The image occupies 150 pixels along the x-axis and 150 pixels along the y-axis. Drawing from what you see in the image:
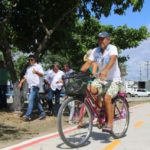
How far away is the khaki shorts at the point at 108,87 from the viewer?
9523 mm

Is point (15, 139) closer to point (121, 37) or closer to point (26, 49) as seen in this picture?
point (26, 49)

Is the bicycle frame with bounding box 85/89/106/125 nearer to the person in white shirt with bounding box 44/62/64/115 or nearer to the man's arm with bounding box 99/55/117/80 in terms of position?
the man's arm with bounding box 99/55/117/80

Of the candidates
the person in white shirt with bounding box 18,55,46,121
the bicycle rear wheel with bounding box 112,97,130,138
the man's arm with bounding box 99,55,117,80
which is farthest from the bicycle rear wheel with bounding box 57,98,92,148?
the person in white shirt with bounding box 18,55,46,121

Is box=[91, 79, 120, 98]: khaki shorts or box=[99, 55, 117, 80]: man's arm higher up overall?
box=[99, 55, 117, 80]: man's arm

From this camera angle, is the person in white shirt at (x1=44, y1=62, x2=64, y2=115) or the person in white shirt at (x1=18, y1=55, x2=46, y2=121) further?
the person in white shirt at (x1=44, y1=62, x2=64, y2=115)

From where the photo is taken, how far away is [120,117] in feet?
34.6

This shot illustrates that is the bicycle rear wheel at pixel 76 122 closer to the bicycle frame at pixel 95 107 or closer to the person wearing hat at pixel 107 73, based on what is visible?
the bicycle frame at pixel 95 107

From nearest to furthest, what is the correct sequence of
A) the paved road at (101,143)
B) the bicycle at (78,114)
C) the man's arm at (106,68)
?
the bicycle at (78,114) < the paved road at (101,143) < the man's arm at (106,68)

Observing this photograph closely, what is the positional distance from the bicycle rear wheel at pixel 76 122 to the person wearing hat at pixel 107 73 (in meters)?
0.44

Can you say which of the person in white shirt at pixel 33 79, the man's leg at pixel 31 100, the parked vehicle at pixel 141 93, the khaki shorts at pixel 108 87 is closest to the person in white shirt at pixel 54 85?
the person in white shirt at pixel 33 79

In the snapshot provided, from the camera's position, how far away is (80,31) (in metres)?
28.3

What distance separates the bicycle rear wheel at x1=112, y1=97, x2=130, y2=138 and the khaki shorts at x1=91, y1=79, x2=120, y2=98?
Result: 454mm

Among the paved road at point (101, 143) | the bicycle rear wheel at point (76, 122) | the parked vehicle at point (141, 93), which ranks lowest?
the paved road at point (101, 143)

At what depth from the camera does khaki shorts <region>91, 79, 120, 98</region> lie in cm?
952
